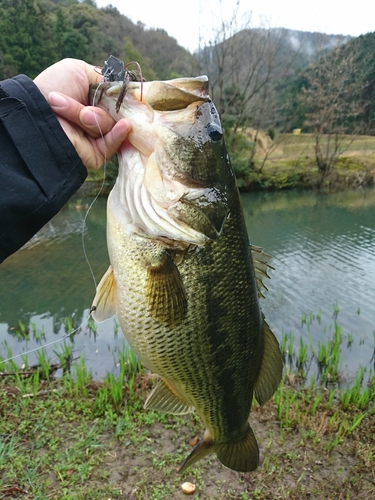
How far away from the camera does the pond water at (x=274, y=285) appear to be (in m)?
5.87

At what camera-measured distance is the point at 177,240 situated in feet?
4.74

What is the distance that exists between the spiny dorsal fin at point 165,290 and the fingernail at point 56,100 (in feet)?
2.26

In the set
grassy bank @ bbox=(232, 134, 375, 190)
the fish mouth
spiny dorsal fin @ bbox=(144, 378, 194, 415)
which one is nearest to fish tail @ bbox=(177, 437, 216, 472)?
spiny dorsal fin @ bbox=(144, 378, 194, 415)

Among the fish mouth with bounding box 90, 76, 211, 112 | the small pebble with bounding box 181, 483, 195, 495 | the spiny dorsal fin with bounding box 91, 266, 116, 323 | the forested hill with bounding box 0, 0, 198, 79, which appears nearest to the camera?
the fish mouth with bounding box 90, 76, 211, 112

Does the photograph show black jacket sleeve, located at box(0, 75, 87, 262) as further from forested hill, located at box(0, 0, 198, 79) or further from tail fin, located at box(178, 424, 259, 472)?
forested hill, located at box(0, 0, 198, 79)

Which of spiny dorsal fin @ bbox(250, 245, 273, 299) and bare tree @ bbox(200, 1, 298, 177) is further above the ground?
bare tree @ bbox(200, 1, 298, 177)

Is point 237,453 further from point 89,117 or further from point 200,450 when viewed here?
point 89,117

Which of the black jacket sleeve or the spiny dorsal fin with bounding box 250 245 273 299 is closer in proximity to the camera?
the black jacket sleeve

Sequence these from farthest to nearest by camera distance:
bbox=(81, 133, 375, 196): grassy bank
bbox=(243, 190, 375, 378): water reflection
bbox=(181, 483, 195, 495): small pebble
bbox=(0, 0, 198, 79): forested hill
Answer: bbox=(0, 0, 198, 79): forested hill
bbox=(81, 133, 375, 196): grassy bank
bbox=(243, 190, 375, 378): water reflection
bbox=(181, 483, 195, 495): small pebble

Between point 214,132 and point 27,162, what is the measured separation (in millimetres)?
697

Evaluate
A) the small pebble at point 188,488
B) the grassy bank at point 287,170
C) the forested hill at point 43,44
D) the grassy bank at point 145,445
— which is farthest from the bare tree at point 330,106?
the small pebble at point 188,488

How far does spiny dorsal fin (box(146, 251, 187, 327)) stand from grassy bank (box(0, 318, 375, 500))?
7.33 feet

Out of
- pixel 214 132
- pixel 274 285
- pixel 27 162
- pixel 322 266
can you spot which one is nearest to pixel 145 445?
pixel 27 162

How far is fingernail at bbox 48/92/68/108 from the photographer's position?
1.46 m
